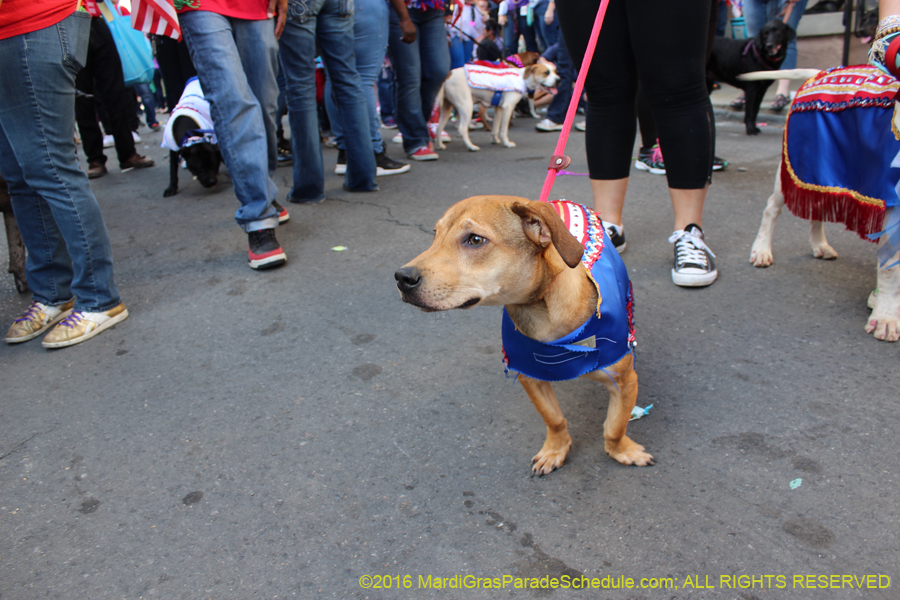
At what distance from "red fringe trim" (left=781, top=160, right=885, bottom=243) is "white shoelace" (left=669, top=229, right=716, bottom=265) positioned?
0.44m

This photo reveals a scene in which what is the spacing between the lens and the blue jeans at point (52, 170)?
101 inches

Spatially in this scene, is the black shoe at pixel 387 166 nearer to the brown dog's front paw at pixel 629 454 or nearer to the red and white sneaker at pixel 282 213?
the red and white sneaker at pixel 282 213

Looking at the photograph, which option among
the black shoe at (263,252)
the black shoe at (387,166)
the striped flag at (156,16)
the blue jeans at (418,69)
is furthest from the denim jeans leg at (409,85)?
the black shoe at (263,252)

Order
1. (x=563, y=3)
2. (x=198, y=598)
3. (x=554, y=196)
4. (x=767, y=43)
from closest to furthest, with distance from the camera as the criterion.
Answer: (x=198, y=598), (x=563, y=3), (x=554, y=196), (x=767, y=43)

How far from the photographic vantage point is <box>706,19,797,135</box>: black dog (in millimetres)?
6375

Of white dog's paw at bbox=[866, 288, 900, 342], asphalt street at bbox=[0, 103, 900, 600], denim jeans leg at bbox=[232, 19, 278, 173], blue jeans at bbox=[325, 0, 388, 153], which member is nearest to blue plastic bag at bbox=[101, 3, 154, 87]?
blue jeans at bbox=[325, 0, 388, 153]

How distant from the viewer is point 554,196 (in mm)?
4715

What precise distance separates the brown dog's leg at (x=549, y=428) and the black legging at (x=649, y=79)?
1808 millimetres

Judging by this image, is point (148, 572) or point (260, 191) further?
point (260, 191)

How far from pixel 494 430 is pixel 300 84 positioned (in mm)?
3304

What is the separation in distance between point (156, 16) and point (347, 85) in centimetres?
168

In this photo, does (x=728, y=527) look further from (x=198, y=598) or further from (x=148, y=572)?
(x=148, y=572)

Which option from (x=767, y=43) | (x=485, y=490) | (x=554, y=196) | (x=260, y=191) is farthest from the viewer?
(x=767, y=43)

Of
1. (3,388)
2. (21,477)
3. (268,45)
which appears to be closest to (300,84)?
(268,45)
